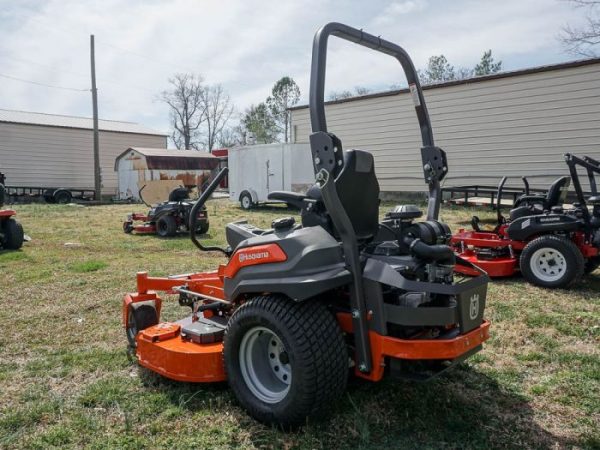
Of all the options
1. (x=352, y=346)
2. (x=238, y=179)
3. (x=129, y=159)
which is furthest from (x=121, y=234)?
(x=129, y=159)

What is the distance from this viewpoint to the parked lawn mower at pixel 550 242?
6555 mm

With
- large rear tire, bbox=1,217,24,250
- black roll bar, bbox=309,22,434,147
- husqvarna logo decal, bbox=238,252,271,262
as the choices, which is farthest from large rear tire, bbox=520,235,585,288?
large rear tire, bbox=1,217,24,250

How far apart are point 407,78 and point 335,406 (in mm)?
2345

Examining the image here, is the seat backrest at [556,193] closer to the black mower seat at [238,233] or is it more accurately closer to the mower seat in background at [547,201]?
the mower seat in background at [547,201]

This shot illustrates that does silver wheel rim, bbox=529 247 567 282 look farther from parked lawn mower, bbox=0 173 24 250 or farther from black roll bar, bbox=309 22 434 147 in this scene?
parked lawn mower, bbox=0 173 24 250

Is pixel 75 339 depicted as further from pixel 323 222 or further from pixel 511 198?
pixel 511 198

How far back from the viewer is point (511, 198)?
16.0m

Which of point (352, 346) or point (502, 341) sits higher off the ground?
point (352, 346)

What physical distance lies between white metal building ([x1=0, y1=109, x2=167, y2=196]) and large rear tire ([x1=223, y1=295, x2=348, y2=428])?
29413mm

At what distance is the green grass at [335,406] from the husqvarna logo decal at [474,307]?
0.64 meters

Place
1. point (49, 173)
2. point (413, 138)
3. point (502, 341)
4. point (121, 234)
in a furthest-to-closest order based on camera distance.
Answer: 1. point (49, 173)
2. point (413, 138)
3. point (121, 234)
4. point (502, 341)

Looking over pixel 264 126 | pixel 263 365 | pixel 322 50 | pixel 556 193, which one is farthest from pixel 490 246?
pixel 264 126

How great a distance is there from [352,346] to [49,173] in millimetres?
30460

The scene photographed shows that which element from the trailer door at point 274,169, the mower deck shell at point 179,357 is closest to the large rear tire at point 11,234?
the mower deck shell at point 179,357
